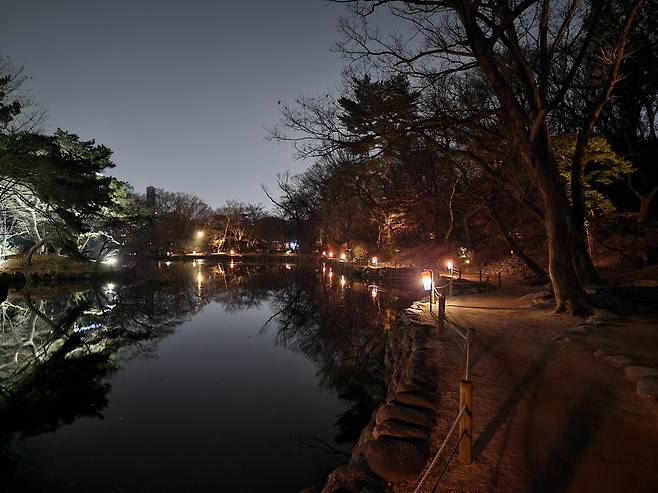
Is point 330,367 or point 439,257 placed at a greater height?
point 439,257

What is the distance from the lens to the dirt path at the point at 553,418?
325 cm

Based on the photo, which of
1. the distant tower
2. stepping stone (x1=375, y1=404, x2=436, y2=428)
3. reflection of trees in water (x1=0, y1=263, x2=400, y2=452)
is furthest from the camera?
the distant tower

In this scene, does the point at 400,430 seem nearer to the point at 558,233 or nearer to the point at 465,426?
the point at 465,426

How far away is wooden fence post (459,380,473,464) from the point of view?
337cm

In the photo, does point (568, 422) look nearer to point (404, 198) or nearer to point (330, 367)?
point (330, 367)

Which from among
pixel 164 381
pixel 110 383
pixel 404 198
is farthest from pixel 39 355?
pixel 404 198

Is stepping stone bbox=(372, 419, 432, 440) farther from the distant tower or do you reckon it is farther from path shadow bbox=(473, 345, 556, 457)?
the distant tower

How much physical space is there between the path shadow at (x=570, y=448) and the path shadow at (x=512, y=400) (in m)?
0.55

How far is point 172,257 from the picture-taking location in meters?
57.5

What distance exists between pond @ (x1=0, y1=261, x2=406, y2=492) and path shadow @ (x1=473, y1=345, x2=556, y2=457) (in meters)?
2.58

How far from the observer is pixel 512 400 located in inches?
189

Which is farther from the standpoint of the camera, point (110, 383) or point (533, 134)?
point (533, 134)

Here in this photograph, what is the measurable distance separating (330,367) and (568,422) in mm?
6746

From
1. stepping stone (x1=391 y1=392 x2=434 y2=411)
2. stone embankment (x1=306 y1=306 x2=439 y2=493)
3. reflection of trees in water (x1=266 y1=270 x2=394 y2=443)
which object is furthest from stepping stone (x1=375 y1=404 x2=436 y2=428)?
reflection of trees in water (x1=266 y1=270 x2=394 y2=443)
